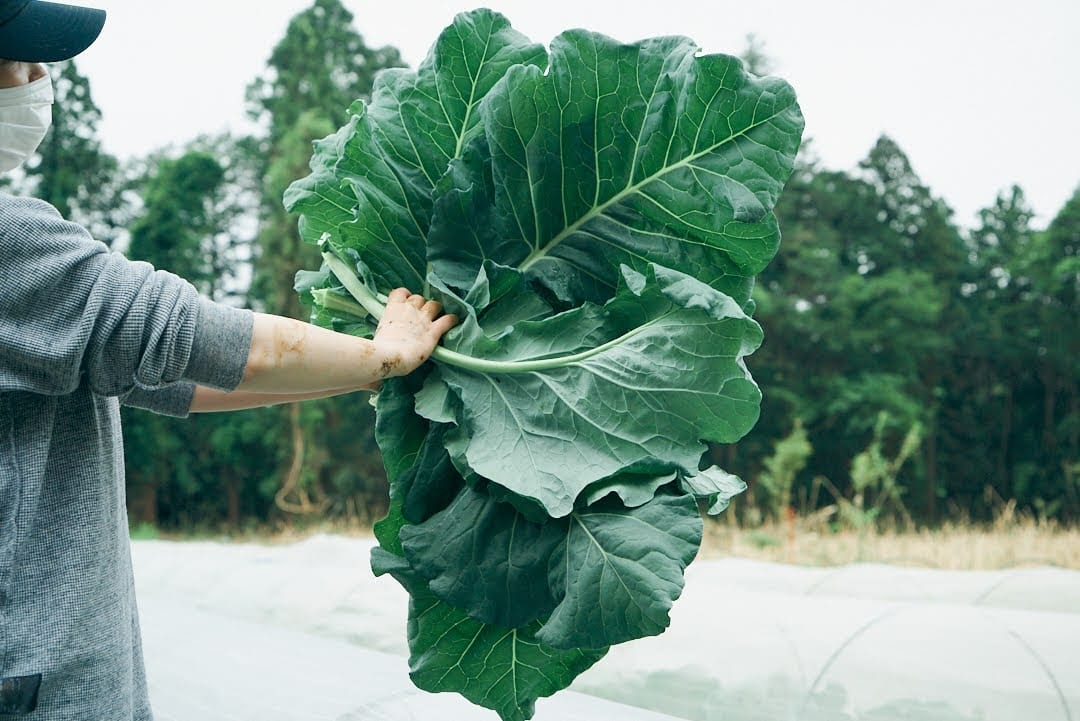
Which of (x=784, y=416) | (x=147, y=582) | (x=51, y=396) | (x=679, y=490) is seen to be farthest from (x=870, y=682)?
(x=784, y=416)

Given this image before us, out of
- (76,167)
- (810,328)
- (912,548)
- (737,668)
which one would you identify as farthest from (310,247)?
(737,668)

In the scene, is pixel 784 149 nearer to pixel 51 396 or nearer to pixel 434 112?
pixel 434 112

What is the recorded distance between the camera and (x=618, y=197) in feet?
3.53

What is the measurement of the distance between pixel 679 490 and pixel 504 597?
23 cm

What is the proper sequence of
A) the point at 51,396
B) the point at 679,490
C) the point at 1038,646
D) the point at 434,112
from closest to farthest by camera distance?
1. the point at 51,396
2. the point at 679,490
3. the point at 434,112
4. the point at 1038,646

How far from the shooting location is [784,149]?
3.27 ft

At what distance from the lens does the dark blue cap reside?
873mm

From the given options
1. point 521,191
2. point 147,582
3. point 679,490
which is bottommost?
point 147,582

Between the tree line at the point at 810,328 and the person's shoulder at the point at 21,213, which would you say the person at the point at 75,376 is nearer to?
the person's shoulder at the point at 21,213

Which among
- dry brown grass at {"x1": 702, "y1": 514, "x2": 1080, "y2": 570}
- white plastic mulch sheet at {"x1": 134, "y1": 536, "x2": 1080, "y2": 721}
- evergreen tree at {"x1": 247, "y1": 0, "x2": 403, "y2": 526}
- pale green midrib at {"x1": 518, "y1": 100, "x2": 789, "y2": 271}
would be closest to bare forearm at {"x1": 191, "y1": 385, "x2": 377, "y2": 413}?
pale green midrib at {"x1": 518, "y1": 100, "x2": 789, "y2": 271}

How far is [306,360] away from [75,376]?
20 centimetres

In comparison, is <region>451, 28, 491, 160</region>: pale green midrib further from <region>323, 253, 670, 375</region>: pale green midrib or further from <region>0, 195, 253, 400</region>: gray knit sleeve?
<region>0, 195, 253, 400</region>: gray knit sleeve

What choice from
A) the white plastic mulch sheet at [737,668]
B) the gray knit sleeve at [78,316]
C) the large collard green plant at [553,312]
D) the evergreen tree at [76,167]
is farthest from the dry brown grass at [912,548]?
the evergreen tree at [76,167]

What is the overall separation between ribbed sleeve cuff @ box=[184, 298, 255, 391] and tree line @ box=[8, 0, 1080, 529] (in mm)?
9262
